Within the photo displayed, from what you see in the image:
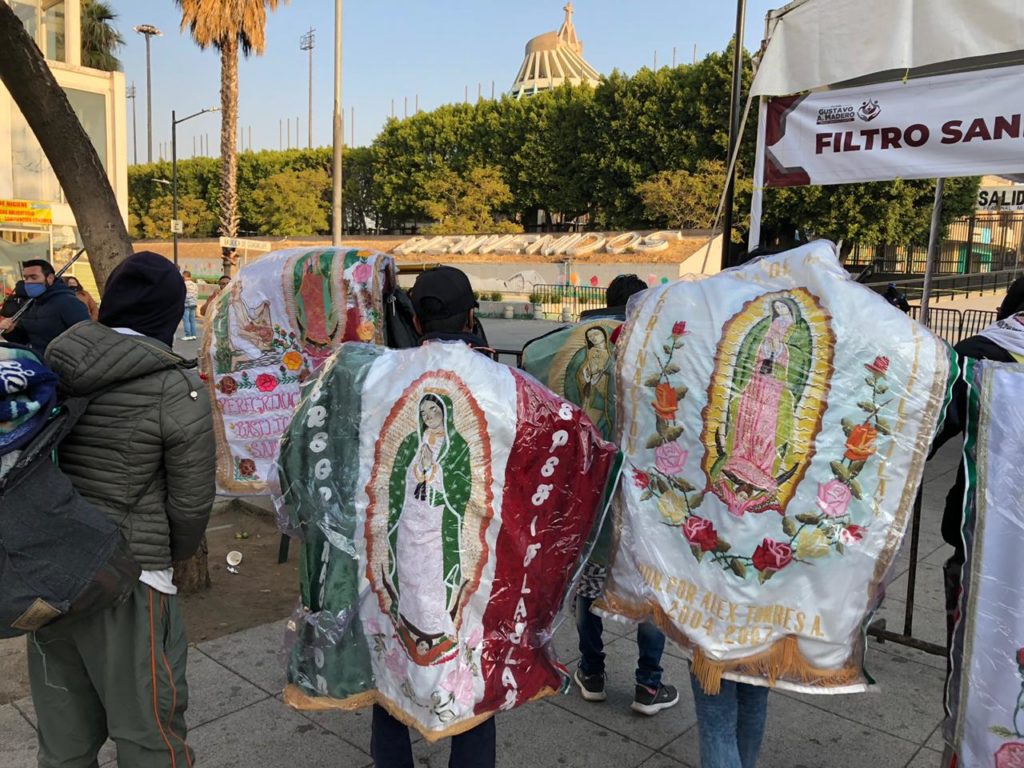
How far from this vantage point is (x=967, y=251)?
36.1 meters

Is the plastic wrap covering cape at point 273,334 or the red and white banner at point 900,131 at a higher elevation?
the red and white banner at point 900,131

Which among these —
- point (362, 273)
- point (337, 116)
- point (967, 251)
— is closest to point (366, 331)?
point (362, 273)

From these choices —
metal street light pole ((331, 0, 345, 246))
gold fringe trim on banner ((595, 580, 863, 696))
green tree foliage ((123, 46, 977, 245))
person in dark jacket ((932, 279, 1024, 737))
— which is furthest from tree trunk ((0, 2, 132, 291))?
green tree foliage ((123, 46, 977, 245))

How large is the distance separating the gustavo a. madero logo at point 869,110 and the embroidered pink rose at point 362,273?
9.36 feet

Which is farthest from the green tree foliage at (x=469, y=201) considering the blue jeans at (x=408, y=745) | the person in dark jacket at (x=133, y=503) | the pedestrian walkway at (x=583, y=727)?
the blue jeans at (x=408, y=745)

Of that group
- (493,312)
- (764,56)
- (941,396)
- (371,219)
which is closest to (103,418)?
(941,396)

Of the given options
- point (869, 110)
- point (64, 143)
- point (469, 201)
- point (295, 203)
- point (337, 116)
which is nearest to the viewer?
point (64, 143)

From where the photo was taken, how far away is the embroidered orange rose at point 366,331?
4000 mm

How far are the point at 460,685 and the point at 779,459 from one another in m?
1.04

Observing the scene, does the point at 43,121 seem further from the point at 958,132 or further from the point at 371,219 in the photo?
the point at 371,219

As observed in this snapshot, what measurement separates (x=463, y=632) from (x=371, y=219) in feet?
200

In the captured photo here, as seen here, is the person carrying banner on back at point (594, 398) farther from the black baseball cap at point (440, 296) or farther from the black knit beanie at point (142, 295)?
the black knit beanie at point (142, 295)

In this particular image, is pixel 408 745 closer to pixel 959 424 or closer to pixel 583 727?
pixel 583 727

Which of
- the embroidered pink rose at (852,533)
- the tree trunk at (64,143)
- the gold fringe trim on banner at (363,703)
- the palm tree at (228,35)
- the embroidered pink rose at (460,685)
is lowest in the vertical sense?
the gold fringe trim on banner at (363,703)
